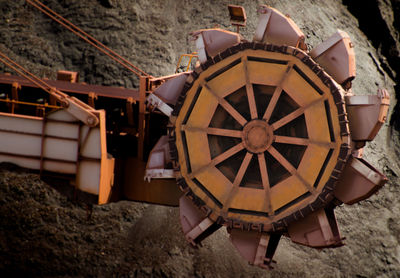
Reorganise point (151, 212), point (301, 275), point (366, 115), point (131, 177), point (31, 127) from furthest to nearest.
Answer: point (151, 212)
point (301, 275)
point (131, 177)
point (31, 127)
point (366, 115)

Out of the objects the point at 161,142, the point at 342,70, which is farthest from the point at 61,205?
the point at 342,70

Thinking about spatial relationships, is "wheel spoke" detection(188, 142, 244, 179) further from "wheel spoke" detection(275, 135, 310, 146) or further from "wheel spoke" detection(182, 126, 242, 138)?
"wheel spoke" detection(275, 135, 310, 146)

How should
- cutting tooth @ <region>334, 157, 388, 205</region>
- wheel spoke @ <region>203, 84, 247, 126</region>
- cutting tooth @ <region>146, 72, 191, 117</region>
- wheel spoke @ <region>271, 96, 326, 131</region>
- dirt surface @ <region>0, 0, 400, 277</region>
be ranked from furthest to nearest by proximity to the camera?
dirt surface @ <region>0, 0, 400, 277</region> → cutting tooth @ <region>146, 72, 191, 117</region> → wheel spoke @ <region>203, 84, 247, 126</region> → wheel spoke @ <region>271, 96, 326, 131</region> → cutting tooth @ <region>334, 157, 388, 205</region>

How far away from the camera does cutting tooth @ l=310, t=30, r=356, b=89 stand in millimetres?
6160

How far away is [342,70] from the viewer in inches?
244

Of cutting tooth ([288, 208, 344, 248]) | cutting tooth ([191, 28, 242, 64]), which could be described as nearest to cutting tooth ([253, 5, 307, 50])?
cutting tooth ([191, 28, 242, 64])

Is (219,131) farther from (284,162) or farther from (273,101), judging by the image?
(284,162)

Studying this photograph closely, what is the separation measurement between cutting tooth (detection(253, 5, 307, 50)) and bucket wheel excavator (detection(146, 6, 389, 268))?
0.01m

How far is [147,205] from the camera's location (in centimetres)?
1041

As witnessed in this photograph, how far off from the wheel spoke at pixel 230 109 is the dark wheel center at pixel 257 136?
10cm

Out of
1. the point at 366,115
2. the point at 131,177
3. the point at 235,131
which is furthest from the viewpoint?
the point at 131,177

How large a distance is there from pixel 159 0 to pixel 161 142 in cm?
686

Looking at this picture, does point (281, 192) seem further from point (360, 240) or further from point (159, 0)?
point (159, 0)

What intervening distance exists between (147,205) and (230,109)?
4.59 m
